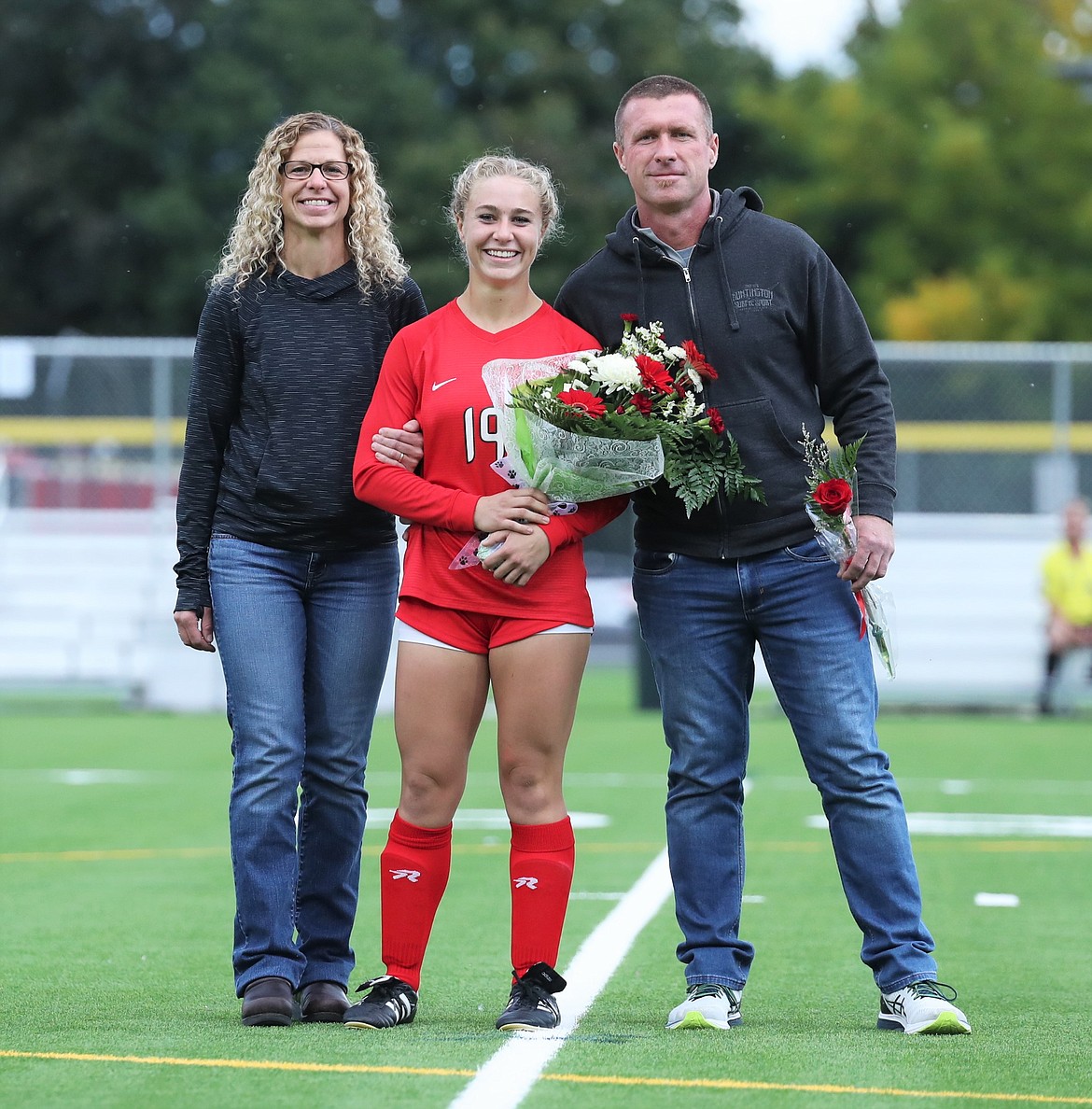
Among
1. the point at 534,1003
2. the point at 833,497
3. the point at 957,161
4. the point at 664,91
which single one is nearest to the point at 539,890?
the point at 534,1003

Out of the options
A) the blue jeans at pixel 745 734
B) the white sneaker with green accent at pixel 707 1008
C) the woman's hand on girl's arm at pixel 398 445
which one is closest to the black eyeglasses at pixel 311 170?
the woman's hand on girl's arm at pixel 398 445

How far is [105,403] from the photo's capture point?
16.7 m

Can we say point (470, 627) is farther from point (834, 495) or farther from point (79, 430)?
point (79, 430)

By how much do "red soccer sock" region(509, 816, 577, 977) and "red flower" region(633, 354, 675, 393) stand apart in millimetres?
1051

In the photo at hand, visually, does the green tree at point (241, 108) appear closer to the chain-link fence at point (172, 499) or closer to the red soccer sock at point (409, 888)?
the chain-link fence at point (172, 499)

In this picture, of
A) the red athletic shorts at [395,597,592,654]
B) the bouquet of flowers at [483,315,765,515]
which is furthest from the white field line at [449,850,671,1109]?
the bouquet of flowers at [483,315,765,515]

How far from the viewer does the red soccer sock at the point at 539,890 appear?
470 centimetres

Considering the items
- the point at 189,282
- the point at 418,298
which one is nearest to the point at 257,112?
the point at 189,282

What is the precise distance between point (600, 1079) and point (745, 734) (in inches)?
45.2

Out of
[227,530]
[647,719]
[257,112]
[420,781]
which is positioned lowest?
[647,719]

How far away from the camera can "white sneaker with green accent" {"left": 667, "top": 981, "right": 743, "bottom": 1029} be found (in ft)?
15.4

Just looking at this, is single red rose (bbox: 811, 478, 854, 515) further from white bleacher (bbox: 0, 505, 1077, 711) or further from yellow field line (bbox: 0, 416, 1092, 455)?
yellow field line (bbox: 0, 416, 1092, 455)

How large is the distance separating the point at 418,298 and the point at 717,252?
31.5 inches

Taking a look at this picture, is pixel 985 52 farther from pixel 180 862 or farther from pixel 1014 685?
pixel 180 862
